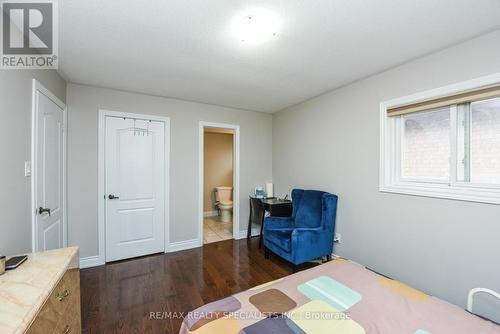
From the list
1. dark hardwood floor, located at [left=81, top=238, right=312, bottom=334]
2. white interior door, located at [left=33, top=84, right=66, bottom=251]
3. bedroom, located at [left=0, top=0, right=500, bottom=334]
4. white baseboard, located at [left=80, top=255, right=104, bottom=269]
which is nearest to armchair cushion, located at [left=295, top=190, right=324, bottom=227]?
bedroom, located at [left=0, top=0, right=500, bottom=334]

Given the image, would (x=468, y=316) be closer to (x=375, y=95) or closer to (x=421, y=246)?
(x=421, y=246)

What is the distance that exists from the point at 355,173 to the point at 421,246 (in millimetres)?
973

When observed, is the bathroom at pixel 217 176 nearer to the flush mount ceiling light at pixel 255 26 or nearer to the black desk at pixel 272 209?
the black desk at pixel 272 209

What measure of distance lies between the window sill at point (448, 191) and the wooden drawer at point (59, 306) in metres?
2.81

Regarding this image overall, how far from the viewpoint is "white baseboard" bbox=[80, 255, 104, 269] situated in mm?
2688

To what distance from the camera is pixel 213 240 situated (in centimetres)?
372

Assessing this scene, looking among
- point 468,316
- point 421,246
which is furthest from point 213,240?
point 468,316

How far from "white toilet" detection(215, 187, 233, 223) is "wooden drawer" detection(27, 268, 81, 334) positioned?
3549 mm

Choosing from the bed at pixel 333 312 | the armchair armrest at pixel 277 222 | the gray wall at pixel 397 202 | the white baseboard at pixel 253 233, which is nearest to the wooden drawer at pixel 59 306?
→ the bed at pixel 333 312

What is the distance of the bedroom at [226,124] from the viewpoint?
149 centimetres

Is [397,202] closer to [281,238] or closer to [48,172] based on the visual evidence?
[281,238]

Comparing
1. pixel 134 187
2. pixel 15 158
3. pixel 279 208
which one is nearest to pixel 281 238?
pixel 279 208

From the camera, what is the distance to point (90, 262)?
2725 mm

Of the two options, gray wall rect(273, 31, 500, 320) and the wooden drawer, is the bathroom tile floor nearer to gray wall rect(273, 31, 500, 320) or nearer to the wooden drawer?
gray wall rect(273, 31, 500, 320)
